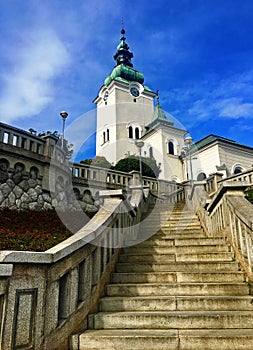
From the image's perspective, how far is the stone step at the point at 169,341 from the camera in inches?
124

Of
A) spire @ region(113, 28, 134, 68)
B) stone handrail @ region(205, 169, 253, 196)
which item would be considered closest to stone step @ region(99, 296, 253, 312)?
stone handrail @ region(205, 169, 253, 196)

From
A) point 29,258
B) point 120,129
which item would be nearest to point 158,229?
point 29,258

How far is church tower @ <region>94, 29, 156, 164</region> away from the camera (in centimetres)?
4000

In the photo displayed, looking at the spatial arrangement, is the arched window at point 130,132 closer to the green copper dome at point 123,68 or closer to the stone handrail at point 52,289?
the green copper dome at point 123,68

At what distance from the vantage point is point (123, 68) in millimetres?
47906

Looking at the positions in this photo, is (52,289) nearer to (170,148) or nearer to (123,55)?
(170,148)

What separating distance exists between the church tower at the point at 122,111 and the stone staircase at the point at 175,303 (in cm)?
3210

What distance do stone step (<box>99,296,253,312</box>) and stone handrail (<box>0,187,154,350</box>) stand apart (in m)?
0.29

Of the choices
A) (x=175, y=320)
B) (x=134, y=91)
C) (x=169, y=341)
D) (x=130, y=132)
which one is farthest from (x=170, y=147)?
(x=169, y=341)

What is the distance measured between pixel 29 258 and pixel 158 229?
524cm

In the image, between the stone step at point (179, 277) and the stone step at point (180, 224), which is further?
the stone step at point (180, 224)

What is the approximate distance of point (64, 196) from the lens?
10984mm

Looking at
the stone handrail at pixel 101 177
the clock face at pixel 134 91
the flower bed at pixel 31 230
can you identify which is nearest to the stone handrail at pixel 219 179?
the stone handrail at pixel 101 177

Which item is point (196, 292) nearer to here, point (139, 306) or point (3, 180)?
point (139, 306)
